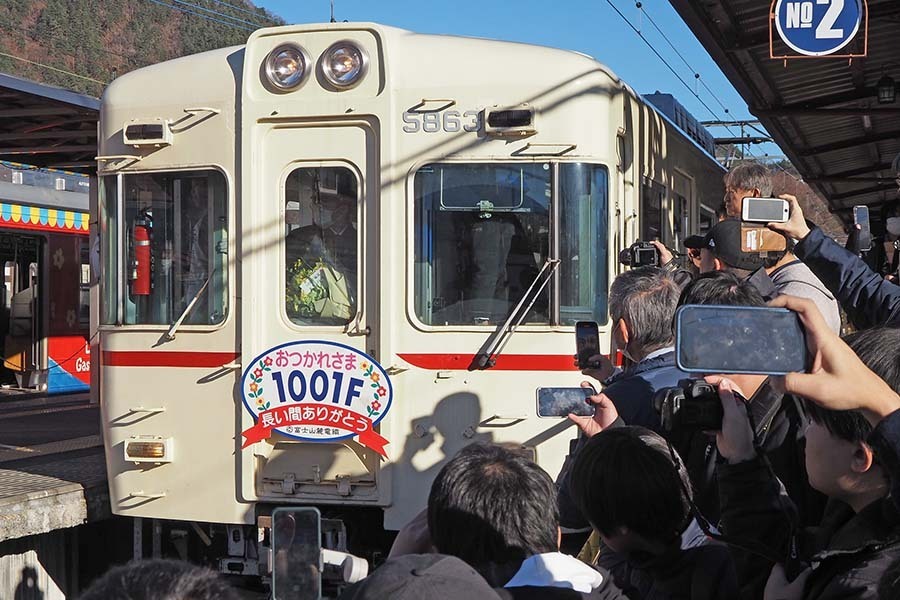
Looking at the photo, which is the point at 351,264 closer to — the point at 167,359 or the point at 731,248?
the point at 167,359

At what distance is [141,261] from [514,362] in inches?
78.0

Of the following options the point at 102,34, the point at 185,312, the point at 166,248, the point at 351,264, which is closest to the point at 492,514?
the point at 351,264

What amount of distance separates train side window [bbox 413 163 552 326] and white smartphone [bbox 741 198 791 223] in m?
2.32

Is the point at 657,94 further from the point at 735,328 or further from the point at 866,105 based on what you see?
the point at 735,328

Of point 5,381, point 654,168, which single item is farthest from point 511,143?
point 5,381

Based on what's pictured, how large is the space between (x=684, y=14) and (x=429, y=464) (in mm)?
4195

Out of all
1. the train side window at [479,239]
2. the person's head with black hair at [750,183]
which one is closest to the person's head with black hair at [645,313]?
the person's head with black hair at [750,183]

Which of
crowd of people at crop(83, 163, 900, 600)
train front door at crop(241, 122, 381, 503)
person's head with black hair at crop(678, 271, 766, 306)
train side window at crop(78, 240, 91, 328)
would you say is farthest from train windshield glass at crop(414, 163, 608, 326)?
train side window at crop(78, 240, 91, 328)

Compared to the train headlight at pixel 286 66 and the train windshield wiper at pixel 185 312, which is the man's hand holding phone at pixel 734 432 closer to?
the train headlight at pixel 286 66

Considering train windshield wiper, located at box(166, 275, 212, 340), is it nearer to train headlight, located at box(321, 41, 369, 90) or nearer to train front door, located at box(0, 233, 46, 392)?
train headlight, located at box(321, 41, 369, 90)

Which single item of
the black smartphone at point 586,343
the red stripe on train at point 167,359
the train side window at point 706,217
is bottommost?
the red stripe on train at point 167,359

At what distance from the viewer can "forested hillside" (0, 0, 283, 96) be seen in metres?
70.6

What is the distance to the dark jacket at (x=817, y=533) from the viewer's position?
1.96 meters

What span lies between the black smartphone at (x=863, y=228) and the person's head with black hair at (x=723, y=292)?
0.78 meters
